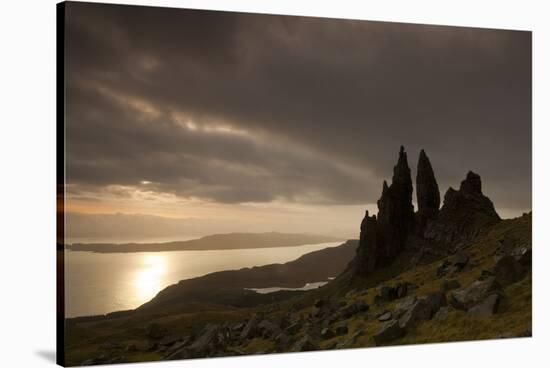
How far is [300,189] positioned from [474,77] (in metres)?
8.37

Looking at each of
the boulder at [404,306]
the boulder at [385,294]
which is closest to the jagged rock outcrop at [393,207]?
the boulder at [385,294]

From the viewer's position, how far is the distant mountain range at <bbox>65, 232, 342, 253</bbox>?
26609mm

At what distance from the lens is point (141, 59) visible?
85.3 feet

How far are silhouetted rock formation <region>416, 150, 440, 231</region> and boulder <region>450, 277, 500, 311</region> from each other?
2904mm

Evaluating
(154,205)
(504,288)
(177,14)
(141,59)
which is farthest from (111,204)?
(504,288)

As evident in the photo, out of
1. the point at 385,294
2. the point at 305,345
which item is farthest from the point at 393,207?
the point at 305,345

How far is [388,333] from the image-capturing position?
28406 millimetres

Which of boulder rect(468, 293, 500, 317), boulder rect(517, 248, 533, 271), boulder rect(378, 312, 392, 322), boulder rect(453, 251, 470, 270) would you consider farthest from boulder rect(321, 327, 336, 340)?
boulder rect(517, 248, 533, 271)

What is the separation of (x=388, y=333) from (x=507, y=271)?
5719 mm

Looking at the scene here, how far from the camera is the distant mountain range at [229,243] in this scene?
26.6m

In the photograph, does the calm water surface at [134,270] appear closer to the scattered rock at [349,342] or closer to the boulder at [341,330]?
the boulder at [341,330]

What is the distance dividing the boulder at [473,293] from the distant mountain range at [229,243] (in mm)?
4809

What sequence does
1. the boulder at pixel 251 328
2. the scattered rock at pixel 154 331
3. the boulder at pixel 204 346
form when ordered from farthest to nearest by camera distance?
the boulder at pixel 251 328 < the boulder at pixel 204 346 < the scattered rock at pixel 154 331

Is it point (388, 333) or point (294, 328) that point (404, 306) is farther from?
point (294, 328)
